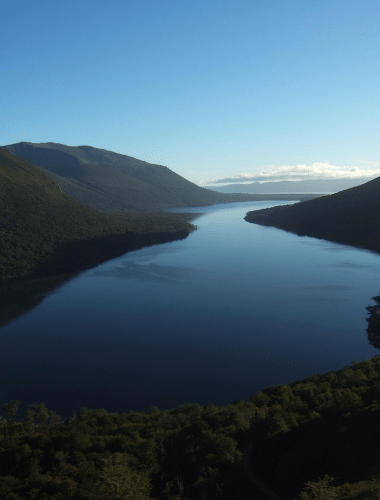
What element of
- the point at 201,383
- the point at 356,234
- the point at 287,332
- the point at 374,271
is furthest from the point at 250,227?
the point at 201,383

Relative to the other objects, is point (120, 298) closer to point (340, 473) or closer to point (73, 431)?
point (73, 431)

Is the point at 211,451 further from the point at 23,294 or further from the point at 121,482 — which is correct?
the point at 23,294

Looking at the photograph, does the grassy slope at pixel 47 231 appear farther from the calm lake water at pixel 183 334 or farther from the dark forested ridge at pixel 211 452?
the dark forested ridge at pixel 211 452

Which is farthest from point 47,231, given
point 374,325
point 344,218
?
point 344,218

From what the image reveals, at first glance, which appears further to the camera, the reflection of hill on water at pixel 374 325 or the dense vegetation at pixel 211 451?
the reflection of hill on water at pixel 374 325

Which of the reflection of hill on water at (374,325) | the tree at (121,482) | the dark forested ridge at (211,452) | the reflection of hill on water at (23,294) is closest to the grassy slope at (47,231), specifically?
the reflection of hill on water at (23,294)
